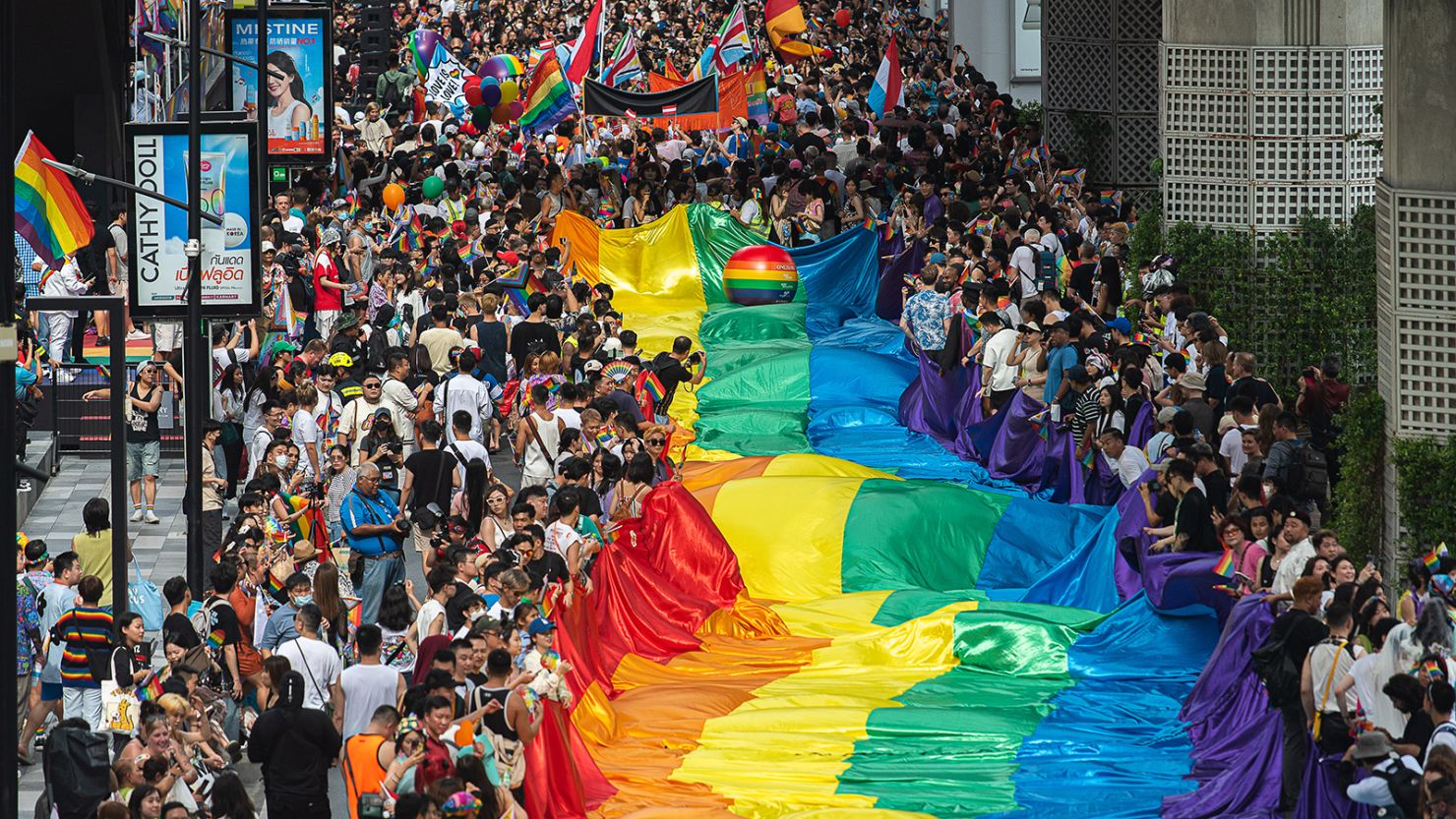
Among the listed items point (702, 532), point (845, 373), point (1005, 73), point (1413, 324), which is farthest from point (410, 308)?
point (1005, 73)

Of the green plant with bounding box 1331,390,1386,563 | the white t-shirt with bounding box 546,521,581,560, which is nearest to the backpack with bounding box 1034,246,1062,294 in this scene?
the green plant with bounding box 1331,390,1386,563

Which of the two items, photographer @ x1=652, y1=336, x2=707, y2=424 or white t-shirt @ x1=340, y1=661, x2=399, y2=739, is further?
photographer @ x1=652, y1=336, x2=707, y2=424

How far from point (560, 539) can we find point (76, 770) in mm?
4352

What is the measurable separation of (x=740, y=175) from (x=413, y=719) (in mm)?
20188

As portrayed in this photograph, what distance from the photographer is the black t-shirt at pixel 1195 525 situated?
16.8 metres

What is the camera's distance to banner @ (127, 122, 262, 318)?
1875 cm

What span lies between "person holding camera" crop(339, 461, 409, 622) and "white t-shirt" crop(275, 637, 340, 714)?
250 centimetres

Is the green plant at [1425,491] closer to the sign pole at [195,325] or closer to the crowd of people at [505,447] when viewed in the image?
the crowd of people at [505,447]

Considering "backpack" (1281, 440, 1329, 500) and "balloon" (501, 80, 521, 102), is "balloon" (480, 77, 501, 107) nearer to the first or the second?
"balloon" (501, 80, 521, 102)

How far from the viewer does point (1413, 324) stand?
1731 cm

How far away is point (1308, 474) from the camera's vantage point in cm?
1877

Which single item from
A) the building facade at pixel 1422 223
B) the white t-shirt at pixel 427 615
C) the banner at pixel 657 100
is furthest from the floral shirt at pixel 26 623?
the banner at pixel 657 100

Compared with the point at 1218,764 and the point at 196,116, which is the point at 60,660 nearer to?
the point at 196,116

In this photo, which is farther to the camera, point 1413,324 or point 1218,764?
point 1413,324
